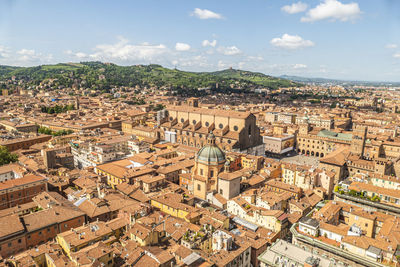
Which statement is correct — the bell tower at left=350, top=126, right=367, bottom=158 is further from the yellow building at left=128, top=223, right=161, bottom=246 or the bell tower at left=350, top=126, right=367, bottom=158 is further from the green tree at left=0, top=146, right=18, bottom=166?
the green tree at left=0, top=146, right=18, bottom=166

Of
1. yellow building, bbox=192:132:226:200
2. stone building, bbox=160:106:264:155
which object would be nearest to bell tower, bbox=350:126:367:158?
stone building, bbox=160:106:264:155

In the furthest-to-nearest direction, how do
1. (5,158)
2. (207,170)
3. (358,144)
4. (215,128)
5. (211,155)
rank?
(215,128)
(358,144)
(5,158)
(211,155)
(207,170)

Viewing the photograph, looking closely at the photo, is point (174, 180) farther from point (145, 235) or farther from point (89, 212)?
point (145, 235)

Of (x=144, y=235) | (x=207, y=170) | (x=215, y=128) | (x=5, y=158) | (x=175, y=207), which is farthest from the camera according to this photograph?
(x=215, y=128)

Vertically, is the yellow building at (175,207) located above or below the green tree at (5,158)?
below

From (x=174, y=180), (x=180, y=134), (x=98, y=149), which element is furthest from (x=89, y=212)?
(x=180, y=134)

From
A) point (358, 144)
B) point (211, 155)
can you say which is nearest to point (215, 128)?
point (211, 155)

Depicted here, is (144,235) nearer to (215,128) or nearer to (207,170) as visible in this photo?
(207,170)

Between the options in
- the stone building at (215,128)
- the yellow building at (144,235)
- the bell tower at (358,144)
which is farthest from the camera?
the stone building at (215,128)

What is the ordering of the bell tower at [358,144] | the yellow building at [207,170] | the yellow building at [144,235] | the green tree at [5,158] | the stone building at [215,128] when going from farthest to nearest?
the stone building at [215,128] → the bell tower at [358,144] → the green tree at [5,158] → the yellow building at [207,170] → the yellow building at [144,235]

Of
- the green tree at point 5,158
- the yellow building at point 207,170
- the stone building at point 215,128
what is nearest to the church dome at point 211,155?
the yellow building at point 207,170

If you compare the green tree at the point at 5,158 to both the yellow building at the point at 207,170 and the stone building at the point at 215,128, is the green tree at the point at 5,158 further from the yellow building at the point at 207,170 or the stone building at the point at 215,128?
the stone building at the point at 215,128
